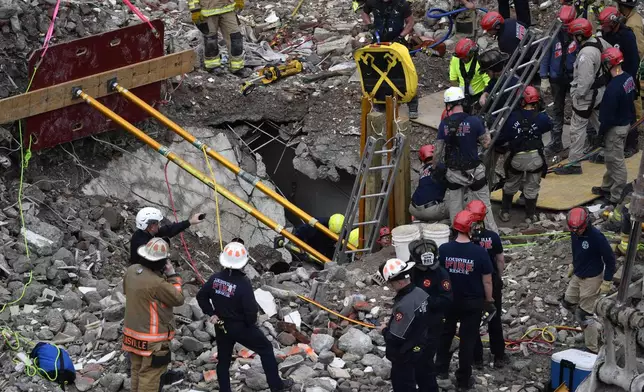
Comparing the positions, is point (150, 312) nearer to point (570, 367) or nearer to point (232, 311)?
point (232, 311)

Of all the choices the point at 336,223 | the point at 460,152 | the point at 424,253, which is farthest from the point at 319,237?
the point at 424,253

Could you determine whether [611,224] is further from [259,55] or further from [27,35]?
[27,35]

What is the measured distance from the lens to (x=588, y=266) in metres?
9.86

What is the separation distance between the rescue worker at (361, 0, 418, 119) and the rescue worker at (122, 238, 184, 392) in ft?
21.7

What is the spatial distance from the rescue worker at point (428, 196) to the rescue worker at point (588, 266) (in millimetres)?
2274

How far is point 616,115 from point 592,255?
2.99 metres

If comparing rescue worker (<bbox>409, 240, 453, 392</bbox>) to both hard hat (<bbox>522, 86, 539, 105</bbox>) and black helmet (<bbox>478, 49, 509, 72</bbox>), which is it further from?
black helmet (<bbox>478, 49, 509, 72</bbox>)

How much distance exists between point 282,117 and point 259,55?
50.0 inches

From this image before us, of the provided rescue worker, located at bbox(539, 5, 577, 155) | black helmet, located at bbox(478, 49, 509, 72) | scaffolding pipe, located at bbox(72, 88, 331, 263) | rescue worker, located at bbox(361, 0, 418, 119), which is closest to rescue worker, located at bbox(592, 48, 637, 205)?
rescue worker, located at bbox(539, 5, 577, 155)

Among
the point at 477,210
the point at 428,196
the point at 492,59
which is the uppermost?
the point at 477,210

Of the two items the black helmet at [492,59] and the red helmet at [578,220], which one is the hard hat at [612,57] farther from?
the red helmet at [578,220]


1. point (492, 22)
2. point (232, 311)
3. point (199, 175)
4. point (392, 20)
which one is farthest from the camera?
point (392, 20)

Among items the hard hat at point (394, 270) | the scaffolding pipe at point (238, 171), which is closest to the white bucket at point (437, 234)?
the scaffolding pipe at point (238, 171)

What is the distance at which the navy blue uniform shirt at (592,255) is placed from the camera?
→ 9719mm
